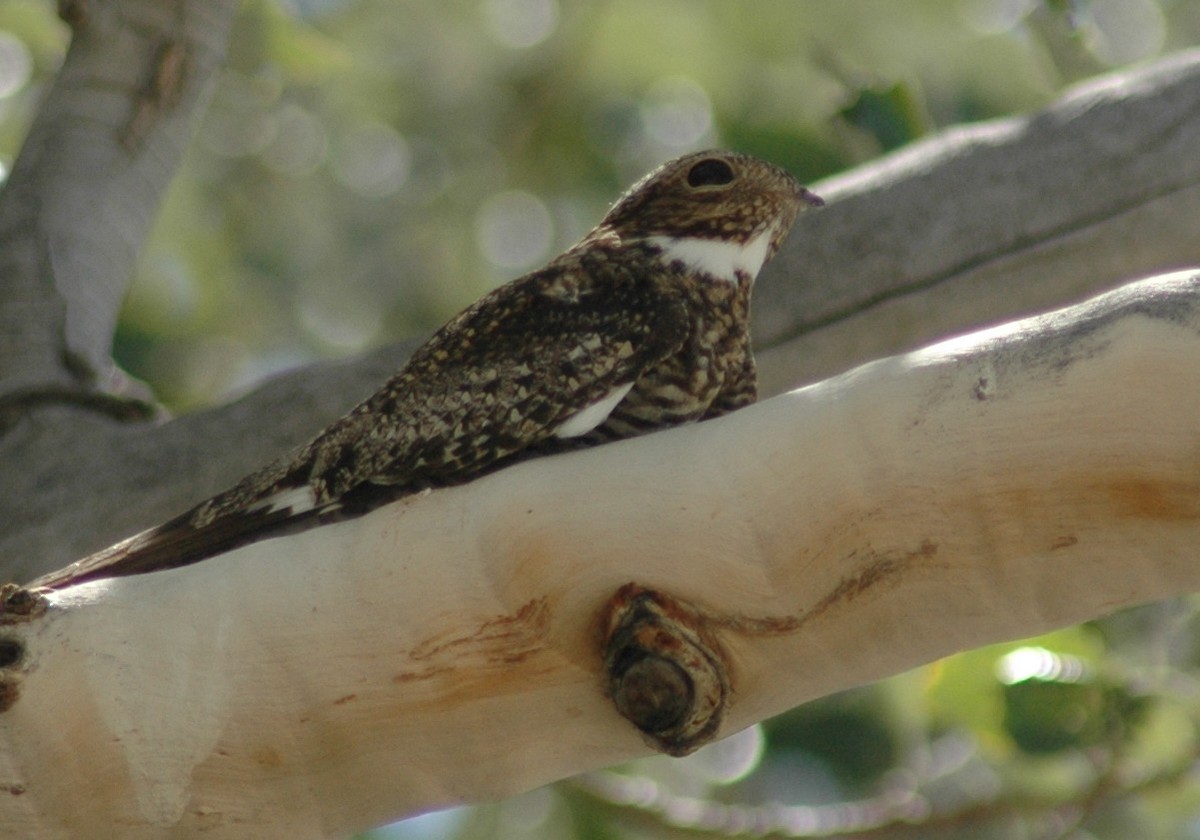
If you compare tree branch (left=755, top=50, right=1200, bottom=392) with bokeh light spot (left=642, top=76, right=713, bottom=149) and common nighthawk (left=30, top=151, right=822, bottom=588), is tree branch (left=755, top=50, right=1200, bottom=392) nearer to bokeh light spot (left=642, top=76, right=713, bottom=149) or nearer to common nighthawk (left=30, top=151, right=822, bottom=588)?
common nighthawk (left=30, top=151, right=822, bottom=588)

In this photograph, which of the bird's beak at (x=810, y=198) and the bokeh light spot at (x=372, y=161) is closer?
the bird's beak at (x=810, y=198)

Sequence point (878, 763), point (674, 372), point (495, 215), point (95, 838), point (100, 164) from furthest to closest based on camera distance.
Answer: point (495, 215) < point (878, 763) < point (100, 164) < point (674, 372) < point (95, 838)

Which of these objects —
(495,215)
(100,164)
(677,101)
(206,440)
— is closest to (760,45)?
(677,101)

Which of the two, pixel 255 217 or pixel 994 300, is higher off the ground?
pixel 255 217

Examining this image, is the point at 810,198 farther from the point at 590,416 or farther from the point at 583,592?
the point at 583,592

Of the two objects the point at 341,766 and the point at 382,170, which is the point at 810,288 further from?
the point at 382,170

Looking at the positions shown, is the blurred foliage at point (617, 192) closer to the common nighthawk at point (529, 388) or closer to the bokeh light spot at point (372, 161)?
the bokeh light spot at point (372, 161)

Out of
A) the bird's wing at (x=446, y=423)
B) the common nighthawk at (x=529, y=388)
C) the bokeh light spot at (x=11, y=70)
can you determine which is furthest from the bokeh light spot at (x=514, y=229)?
the bird's wing at (x=446, y=423)

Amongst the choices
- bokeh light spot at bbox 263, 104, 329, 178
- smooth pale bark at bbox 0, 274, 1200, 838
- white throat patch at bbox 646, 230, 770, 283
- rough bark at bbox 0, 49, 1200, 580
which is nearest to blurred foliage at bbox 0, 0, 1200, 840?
bokeh light spot at bbox 263, 104, 329, 178
